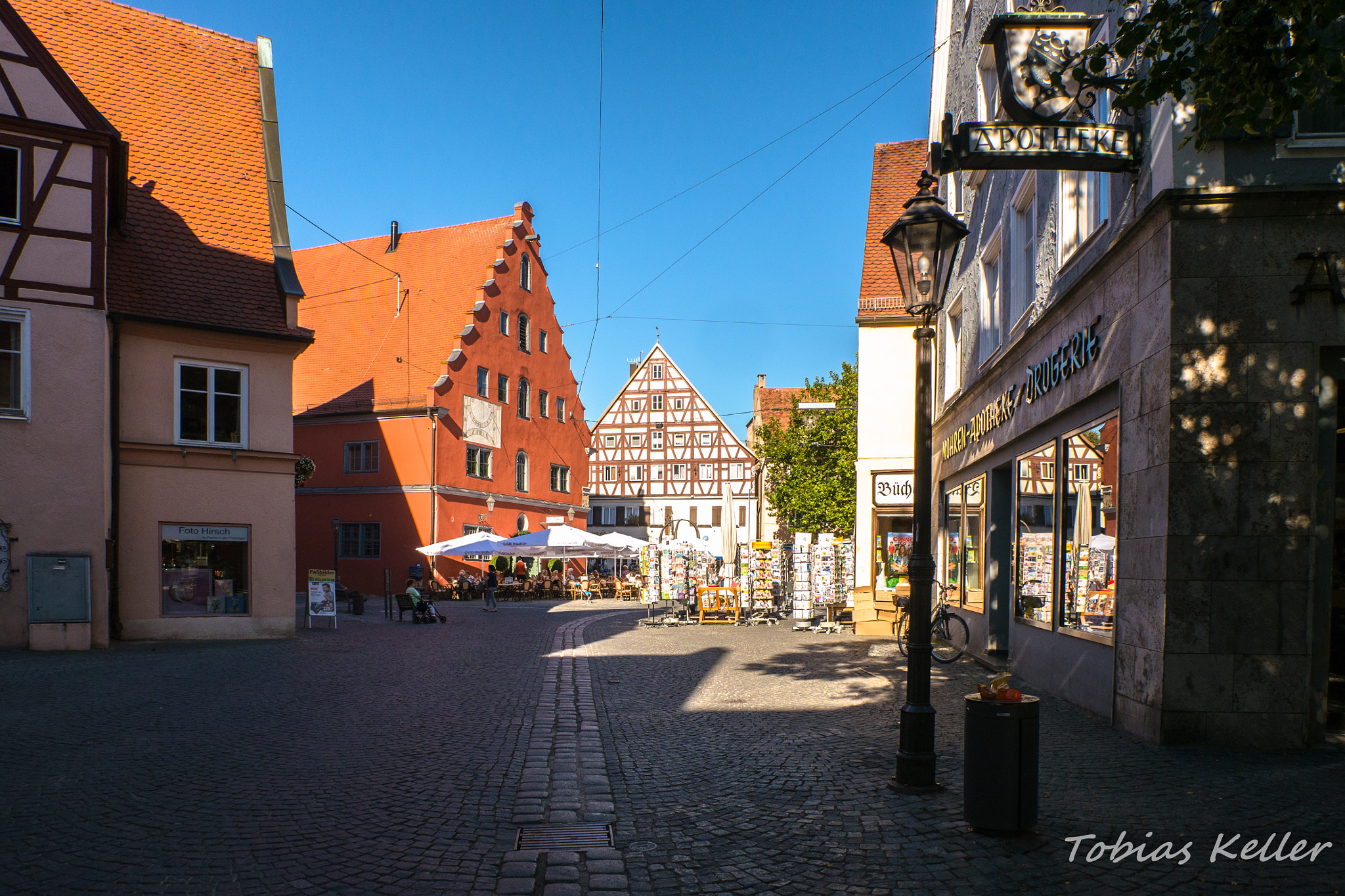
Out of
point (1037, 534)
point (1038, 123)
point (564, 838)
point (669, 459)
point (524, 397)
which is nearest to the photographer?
point (564, 838)

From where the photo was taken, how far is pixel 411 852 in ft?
17.3

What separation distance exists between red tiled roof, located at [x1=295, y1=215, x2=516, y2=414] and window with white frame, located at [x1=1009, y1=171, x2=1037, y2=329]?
26.2 metres

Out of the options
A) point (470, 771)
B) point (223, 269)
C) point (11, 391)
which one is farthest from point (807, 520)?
point (470, 771)

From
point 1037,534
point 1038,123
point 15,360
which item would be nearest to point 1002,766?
point 1038,123

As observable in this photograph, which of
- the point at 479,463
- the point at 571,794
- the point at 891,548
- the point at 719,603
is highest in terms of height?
the point at 479,463

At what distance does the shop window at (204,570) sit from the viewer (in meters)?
18.0

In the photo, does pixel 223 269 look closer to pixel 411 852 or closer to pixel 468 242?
pixel 411 852

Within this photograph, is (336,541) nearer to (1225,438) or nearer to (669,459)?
(1225,438)

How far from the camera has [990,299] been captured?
16.2 meters

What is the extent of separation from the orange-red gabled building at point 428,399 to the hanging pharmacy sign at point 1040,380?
2356cm

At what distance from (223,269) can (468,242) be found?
23489mm

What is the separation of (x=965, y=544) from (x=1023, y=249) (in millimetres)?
5985

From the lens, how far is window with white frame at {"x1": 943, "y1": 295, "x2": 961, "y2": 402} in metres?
18.9

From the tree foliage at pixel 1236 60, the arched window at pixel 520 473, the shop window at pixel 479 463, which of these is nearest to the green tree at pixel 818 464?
the arched window at pixel 520 473
